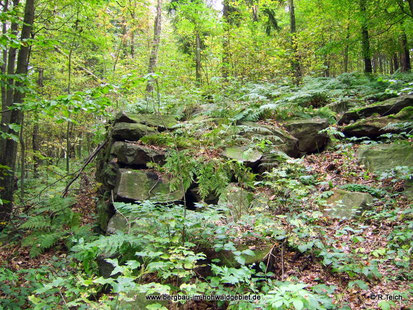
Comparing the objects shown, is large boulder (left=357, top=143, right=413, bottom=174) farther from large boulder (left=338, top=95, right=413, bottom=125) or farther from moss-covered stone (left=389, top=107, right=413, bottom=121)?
large boulder (left=338, top=95, right=413, bottom=125)

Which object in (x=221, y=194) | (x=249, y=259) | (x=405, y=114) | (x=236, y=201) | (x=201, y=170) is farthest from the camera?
(x=405, y=114)

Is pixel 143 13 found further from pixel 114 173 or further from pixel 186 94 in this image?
pixel 114 173

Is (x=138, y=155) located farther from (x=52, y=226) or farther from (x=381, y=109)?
(x=381, y=109)

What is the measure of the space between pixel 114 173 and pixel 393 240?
196 inches

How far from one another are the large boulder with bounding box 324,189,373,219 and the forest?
0.08 ft

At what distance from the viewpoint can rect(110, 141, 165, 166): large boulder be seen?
17.6ft

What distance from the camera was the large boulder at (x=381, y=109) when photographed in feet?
22.1

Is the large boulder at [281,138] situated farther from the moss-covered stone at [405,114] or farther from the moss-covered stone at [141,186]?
the moss-covered stone at [405,114]

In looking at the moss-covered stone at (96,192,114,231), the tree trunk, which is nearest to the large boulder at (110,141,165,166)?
the moss-covered stone at (96,192,114,231)

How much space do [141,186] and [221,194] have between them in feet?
7.27

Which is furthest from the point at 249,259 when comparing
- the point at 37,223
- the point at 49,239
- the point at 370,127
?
the point at 370,127

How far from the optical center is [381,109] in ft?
23.0

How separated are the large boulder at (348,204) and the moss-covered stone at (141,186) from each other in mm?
2574

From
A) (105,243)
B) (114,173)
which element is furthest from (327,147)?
(105,243)
